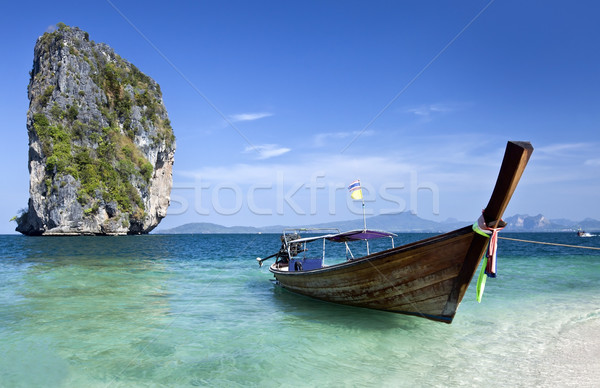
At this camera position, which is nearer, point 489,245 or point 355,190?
point 489,245

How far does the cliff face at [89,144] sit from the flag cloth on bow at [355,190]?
222ft

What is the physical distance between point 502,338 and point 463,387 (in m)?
3.37

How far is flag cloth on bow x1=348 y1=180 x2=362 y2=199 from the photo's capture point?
35.1ft

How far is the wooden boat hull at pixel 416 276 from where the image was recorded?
25.8 feet

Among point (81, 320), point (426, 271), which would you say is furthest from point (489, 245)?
Result: point (81, 320)

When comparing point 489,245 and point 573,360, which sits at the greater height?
point 489,245

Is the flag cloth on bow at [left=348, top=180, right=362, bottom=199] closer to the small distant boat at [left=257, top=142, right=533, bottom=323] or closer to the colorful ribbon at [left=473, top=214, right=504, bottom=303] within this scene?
the small distant boat at [left=257, top=142, right=533, bottom=323]

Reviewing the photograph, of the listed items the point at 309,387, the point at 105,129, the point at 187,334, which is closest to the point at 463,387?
the point at 309,387

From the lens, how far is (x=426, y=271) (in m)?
8.45

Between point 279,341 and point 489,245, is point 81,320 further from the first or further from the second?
point 489,245

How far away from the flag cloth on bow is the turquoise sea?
11.0 ft

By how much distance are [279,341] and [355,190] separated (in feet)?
15.0

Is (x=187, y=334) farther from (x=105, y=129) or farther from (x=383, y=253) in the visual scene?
(x=105, y=129)

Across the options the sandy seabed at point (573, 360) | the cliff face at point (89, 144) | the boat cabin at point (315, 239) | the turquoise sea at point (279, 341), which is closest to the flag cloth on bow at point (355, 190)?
the boat cabin at point (315, 239)
